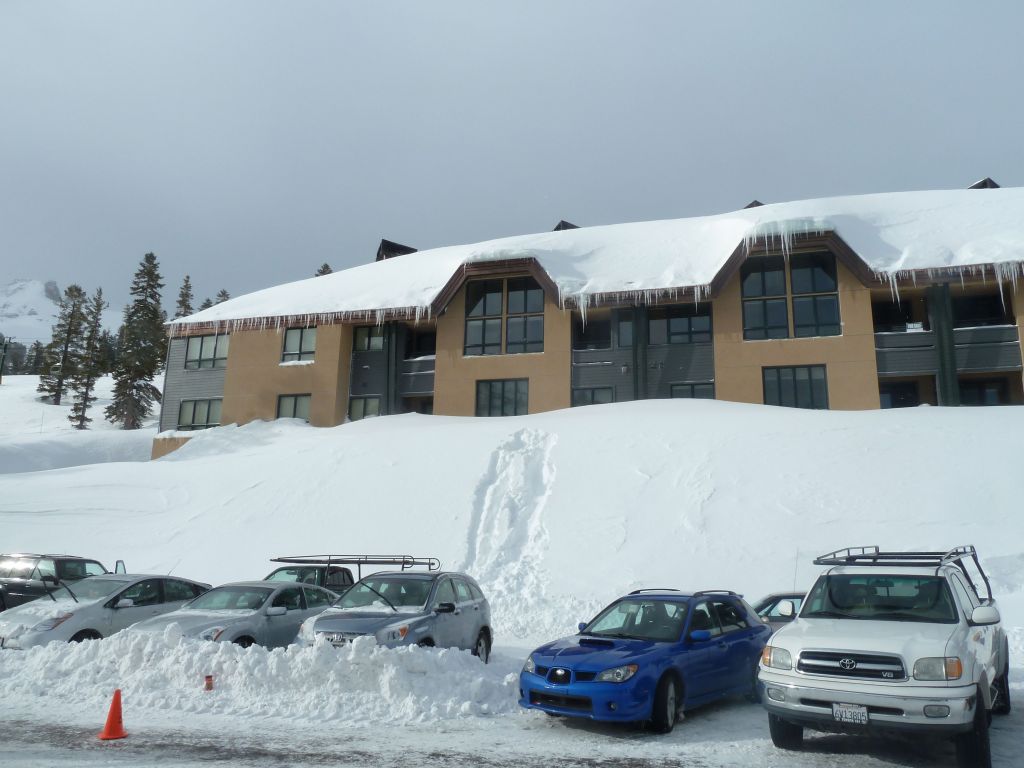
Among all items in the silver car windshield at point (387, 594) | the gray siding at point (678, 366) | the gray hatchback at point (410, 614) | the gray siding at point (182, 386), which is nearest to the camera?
the gray hatchback at point (410, 614)

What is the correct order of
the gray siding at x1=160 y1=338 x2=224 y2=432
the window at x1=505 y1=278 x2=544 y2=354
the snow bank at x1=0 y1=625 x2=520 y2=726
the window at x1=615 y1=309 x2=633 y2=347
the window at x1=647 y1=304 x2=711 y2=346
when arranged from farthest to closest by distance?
the gray siding at x1=160 y1=338 x2=224 y2=432 < the window at x1=505 y1=278 x2=544 y2=354 < the window at x1=615 y1=309 x2=633 y2=347 < the window at x1=647 y1=304 x2=711 y2=346 < the snow bank at x1=0 y1=625 x2=520 y2=726

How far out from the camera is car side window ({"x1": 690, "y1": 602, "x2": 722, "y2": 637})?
870 cm

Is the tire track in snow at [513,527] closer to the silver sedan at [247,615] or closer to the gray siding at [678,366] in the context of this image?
the silver sedan at [247,615]

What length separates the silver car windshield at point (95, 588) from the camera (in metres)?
12.3

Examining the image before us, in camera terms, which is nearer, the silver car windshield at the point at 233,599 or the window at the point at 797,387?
the silver car windshield at the point at 233,599

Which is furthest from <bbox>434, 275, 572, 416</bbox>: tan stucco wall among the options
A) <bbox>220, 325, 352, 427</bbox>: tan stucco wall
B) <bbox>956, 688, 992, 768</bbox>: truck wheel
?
<bbox>956, 688, 992, 768</bbox>: truck wheel

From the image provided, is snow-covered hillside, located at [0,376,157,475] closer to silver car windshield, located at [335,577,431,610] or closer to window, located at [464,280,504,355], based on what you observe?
window, located at [464,280,504,355]

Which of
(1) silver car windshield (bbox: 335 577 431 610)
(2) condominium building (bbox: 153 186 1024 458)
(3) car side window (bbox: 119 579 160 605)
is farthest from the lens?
(2) condominium building (bbox: 153 186 1024 458)

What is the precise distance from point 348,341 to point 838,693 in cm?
3035

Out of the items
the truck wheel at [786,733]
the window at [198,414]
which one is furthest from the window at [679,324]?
the truck wheel at [786,733]

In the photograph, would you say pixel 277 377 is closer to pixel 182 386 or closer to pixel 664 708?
pixel 182 386

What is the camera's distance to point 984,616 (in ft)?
21.7

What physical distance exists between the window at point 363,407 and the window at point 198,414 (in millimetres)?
6315

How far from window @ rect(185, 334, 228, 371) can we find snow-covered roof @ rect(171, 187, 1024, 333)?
938 mm
